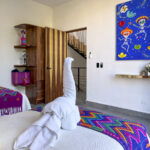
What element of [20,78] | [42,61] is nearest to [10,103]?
[20,78]

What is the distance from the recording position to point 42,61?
13.2ft

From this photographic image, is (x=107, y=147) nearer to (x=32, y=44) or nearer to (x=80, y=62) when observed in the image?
(x=32, y=44)

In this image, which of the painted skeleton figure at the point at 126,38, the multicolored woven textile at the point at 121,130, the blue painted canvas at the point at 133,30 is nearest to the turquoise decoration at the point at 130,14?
the blue painted canvas at the point at 133,30

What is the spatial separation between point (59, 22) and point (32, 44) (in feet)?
3.99

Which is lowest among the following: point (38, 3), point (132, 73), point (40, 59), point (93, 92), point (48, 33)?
point (93, 92)

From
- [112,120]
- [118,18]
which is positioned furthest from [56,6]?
[112,120]

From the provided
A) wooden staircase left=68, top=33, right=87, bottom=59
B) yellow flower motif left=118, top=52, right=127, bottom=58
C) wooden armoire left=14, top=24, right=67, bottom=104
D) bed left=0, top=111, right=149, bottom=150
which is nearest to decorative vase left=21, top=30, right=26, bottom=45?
wooden armoire left=14, top=24, right=67, bottom=104

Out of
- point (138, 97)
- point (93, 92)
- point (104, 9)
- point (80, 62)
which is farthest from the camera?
point (80, 62)

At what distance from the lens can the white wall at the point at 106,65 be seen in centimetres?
313

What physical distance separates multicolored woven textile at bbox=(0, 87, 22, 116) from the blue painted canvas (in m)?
2.26

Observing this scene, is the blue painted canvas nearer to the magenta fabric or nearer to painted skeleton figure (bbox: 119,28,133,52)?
painted skeleton figure (bbox: 119,28,133,52)

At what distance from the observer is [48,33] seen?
394 cm

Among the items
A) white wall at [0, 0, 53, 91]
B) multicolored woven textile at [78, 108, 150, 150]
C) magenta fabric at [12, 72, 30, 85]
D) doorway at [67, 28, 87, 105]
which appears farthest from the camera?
doorway at [67, 28, 87, 105]

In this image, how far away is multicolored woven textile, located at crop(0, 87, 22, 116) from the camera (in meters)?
2.20
